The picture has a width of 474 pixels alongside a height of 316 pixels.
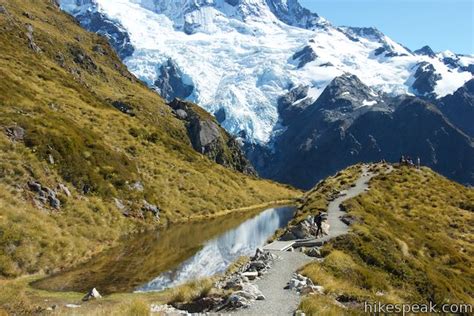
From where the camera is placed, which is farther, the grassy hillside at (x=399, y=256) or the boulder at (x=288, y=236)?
the boulder at (x=288, y=236)

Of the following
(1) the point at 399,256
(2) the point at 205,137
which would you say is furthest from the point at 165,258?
(2) the point at 205,137

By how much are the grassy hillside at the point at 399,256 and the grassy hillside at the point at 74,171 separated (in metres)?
22.8

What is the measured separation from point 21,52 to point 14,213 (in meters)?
70.1

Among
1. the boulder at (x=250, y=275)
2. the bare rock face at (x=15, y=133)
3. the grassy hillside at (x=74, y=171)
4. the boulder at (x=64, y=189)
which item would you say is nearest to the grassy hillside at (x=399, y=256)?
the boulder at (x=250, y=275)

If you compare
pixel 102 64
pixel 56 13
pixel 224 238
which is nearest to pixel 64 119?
pixel 224 238

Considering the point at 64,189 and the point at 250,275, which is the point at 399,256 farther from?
the point at 64,189

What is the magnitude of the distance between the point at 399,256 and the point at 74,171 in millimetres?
37643

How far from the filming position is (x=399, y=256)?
3306 centimetres

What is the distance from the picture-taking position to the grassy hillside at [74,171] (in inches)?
1588

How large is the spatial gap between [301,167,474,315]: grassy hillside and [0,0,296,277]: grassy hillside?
2279 cm

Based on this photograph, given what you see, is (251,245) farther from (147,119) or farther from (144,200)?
(147,119)

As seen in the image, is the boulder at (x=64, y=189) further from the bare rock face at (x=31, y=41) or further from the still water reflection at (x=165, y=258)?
the bare rock face at (x=31, y=41)

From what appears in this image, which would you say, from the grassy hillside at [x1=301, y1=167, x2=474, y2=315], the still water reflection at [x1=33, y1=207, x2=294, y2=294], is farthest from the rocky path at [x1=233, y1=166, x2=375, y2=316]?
the still water reflection at [x1=33, y1=207, x2=294, y2=294]

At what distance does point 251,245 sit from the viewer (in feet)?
174
